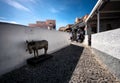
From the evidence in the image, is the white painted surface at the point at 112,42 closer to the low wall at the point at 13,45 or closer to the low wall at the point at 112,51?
the low wall at the point at 112,51

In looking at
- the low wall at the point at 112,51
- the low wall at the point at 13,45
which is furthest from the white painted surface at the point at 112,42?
the low wall at the point at 13,45

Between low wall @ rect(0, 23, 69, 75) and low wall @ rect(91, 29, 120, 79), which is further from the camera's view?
low wall @ rect(0, 23, 69, 75)

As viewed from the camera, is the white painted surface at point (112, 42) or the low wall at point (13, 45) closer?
the white painted surface at point (112, 42)

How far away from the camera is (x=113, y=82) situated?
2.60 m

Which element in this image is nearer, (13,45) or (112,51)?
(112,51)

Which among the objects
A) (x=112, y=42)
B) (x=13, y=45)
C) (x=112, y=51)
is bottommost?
(x=112, y=51)

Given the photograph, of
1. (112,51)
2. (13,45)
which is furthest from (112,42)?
(13,45)

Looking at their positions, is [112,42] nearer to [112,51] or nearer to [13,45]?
[112,51]

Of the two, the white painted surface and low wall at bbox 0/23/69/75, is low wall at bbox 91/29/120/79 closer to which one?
the white painted surface

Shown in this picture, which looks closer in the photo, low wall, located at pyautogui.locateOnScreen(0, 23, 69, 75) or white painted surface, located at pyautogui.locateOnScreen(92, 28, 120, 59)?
white painted surface, located at pyautogui.locateOnScreen(92, 28, 120, 59)

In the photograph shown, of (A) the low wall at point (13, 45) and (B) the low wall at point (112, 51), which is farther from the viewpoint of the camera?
(A) the low wall at point (13, 45)

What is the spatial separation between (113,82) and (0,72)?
11.4ft

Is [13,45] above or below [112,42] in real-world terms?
below

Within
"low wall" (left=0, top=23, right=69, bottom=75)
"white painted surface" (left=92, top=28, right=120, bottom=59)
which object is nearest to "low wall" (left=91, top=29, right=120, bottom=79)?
"white painted surface" (left=92, top=28, right=120, bottom=59)
